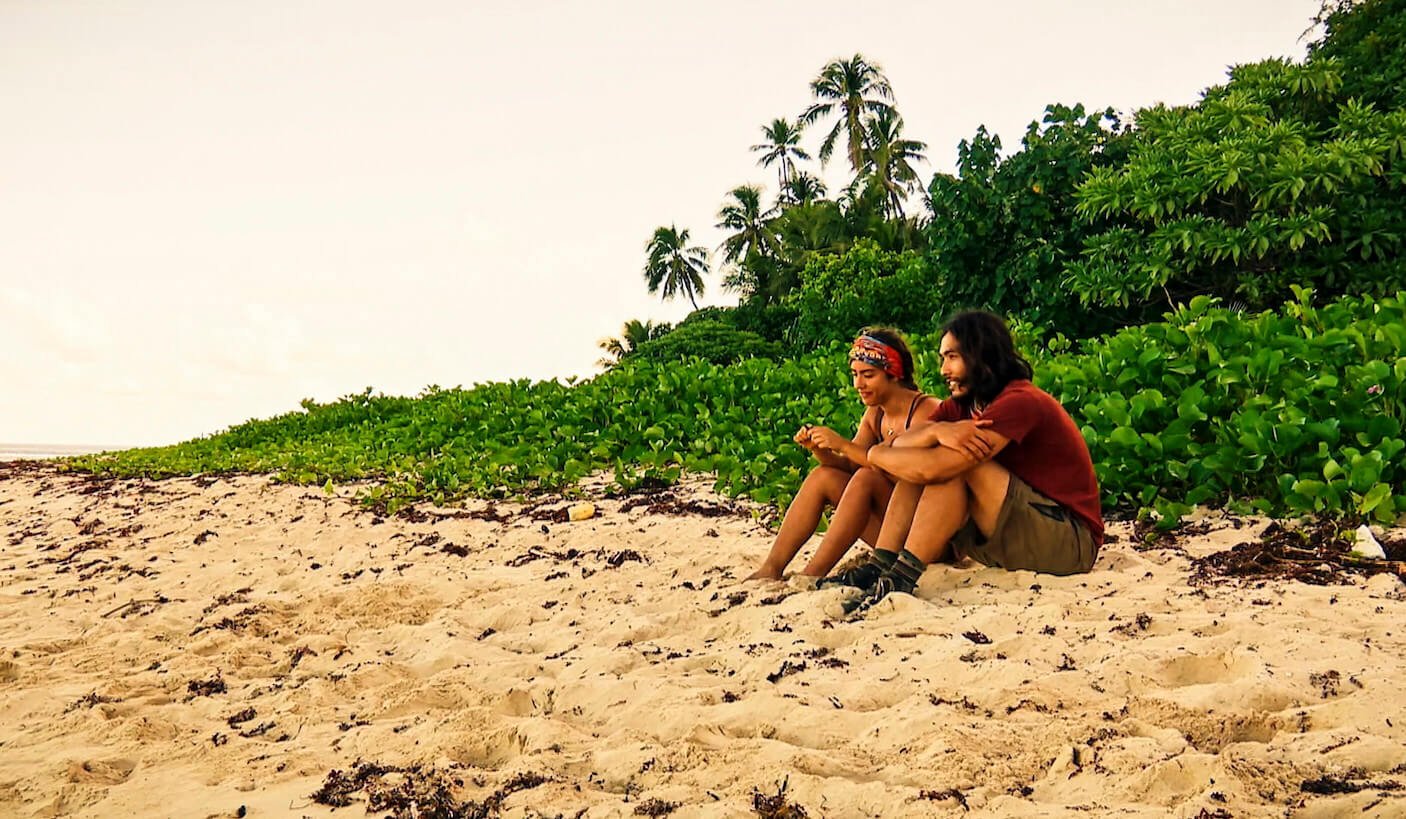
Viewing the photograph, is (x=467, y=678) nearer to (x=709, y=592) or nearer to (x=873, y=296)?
(x=709, y=592)

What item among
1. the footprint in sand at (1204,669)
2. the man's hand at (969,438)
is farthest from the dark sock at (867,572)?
the footprint in sand at (1204,669)

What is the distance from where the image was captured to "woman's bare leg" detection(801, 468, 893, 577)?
15.6 ft

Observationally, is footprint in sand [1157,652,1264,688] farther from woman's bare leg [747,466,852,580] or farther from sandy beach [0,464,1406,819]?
woman's bare leg [747,466,852,580]

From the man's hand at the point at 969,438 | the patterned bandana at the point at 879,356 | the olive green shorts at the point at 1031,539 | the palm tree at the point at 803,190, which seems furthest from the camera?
the palm tree at the point at 803,190

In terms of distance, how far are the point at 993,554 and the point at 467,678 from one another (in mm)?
2353

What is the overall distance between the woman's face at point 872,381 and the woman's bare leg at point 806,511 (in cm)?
42

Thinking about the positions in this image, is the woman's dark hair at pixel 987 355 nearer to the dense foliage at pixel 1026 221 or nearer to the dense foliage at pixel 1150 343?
the dense foliage at pixel 1150 343

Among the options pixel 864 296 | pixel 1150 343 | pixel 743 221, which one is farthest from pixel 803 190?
pixel 1150 343

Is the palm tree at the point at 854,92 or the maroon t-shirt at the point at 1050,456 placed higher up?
the palm tree at the point at 854,92

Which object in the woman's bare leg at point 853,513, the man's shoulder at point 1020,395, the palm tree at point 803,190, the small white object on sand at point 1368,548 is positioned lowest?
the small white object on sand at point 1368,548

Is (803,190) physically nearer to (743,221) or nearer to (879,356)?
(743,221)

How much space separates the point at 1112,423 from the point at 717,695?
156 inches

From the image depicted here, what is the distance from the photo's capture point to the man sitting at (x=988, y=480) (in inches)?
167

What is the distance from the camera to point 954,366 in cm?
442
